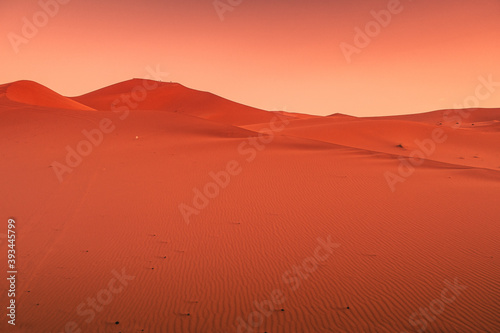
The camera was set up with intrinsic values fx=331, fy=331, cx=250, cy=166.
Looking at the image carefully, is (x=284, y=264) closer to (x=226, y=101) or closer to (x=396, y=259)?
(x=396, y=259)

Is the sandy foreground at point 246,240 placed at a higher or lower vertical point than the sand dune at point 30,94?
lower

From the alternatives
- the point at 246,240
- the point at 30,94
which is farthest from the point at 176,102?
the point at 246,240

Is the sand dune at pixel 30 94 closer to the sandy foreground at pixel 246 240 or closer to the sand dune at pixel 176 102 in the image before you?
the sandy foreground at pixel 246 240

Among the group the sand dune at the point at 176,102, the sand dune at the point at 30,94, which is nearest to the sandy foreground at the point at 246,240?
the sand dune at the point at 30,94

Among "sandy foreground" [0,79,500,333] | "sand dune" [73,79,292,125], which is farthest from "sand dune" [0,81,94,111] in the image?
"sand dune" [73,79,292,125]

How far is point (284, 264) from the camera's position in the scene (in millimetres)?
4586

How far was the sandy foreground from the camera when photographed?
353 cm

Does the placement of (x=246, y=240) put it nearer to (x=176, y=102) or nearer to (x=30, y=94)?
(x=30, y=94)

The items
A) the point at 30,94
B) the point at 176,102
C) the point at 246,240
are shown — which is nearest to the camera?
the point at 246,240

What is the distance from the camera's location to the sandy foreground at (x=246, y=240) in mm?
3525

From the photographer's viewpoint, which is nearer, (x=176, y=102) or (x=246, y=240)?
(x=246, y=240)

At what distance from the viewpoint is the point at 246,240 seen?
17.9 feet

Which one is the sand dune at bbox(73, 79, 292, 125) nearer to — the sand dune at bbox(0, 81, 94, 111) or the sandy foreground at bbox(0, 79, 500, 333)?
the sand dune at bbox(0, 81, 94, 111)

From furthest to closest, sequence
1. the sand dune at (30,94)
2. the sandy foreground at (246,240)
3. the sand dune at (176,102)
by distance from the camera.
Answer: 1. the sand dune at (176,102)
2. the sand dune at (30,94)
3. the sandy foreground at (246,240)
